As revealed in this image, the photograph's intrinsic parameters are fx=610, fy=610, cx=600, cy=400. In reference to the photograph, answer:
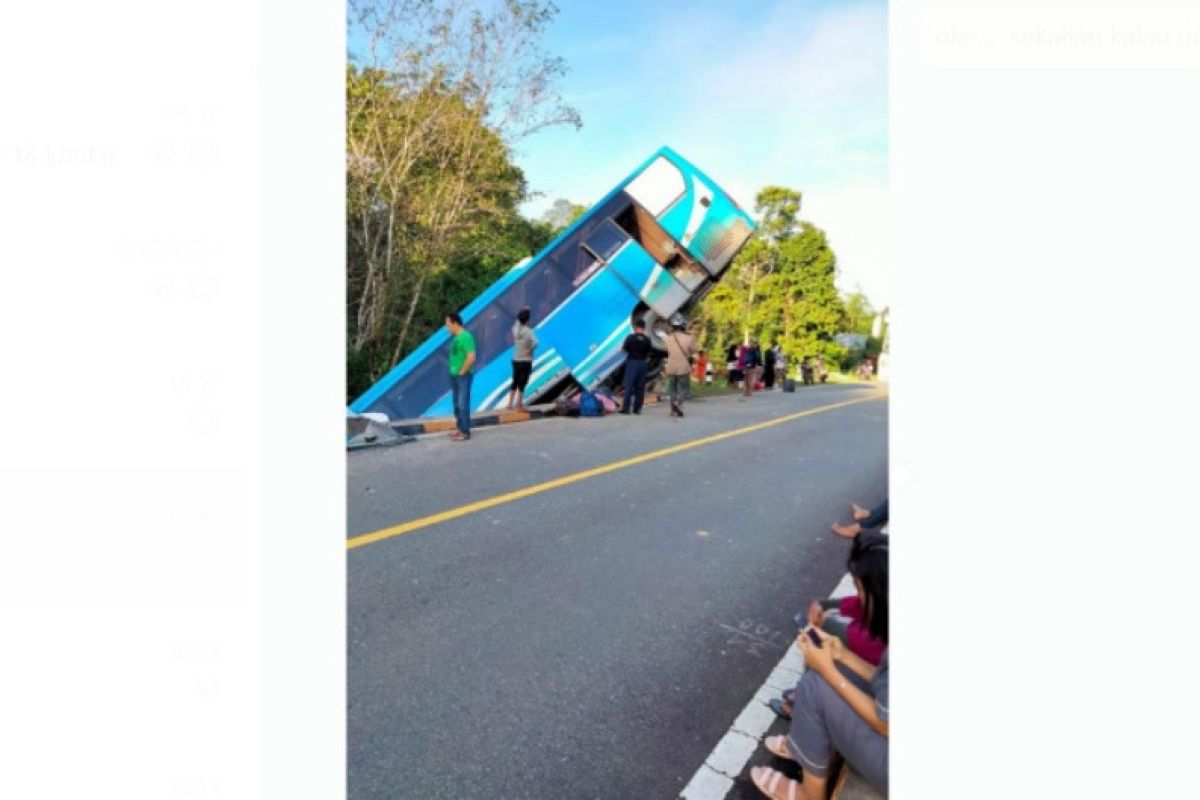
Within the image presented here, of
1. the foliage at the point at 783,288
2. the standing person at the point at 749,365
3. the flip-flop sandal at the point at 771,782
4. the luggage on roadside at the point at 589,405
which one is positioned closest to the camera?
the flip-flop sandal at the point at 771,782

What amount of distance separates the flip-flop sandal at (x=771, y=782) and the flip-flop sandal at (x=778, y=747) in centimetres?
10

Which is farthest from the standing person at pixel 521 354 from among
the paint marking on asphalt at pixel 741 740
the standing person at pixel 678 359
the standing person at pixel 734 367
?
the standing person at pixel 734 367

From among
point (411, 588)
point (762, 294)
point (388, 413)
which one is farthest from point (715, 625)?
point (762, 294)

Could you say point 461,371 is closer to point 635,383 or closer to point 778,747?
point 635,383

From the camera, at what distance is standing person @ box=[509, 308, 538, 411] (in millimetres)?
8297

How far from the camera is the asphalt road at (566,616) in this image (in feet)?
6.05

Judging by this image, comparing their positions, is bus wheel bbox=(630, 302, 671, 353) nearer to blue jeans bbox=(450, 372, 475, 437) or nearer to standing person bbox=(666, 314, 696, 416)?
standing person bbox=(666, 314, 696, 416)

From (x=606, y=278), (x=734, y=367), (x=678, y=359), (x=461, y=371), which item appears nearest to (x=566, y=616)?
(x=461, y=371)

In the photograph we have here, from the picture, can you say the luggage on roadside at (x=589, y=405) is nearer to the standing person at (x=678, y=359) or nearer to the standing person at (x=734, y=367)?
the standing person at (x=678, y=359)

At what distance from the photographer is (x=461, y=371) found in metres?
6.64

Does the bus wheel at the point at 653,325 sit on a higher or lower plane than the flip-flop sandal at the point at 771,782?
higher

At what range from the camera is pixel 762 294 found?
99.8 feet
